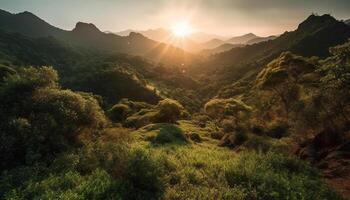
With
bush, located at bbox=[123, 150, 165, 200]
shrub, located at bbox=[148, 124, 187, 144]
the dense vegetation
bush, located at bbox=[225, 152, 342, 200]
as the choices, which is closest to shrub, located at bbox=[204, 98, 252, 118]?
the dense vegetation

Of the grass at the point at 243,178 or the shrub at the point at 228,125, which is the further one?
the shrub at the point at 228,125

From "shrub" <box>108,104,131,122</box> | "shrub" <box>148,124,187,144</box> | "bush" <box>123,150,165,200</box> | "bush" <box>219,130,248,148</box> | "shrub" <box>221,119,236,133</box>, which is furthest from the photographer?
"shrub" <box>108,104,131,122</box>

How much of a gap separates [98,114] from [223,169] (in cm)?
1523

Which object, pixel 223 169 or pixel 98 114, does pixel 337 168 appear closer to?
pixel 223 169

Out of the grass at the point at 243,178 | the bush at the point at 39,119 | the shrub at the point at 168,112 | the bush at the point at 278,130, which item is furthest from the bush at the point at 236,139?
the bush at the point at 39,119

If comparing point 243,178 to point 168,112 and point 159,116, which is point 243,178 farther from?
point 168,112

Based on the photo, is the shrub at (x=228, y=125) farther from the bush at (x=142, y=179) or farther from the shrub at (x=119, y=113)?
the bush at (x=142, y=179)

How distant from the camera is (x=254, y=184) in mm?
24859

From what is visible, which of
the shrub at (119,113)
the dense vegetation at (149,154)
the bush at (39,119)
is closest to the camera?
the dense vegetation at (149,154)

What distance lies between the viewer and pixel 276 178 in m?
25.2

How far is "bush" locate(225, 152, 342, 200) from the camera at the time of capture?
2294 cm

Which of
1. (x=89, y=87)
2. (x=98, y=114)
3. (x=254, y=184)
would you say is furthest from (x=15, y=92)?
Result: (x=89, y=87)

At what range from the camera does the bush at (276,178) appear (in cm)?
2294

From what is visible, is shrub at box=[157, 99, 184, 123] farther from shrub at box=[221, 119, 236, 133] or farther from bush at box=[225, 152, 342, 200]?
bush at box=[225, 152, 342, 200]
